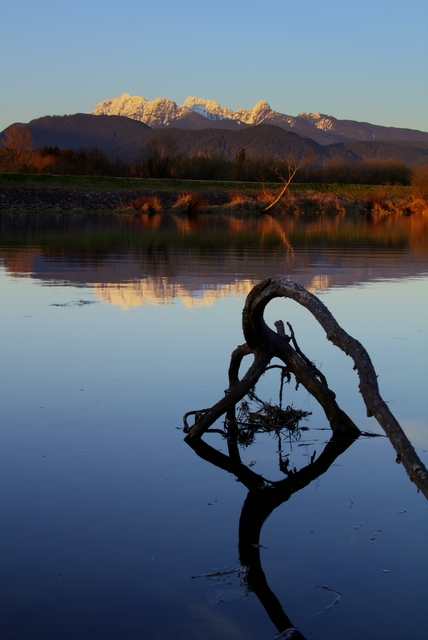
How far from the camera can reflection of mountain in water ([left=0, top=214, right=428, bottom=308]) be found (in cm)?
1487

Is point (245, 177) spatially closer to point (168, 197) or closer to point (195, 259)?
point (168, 197)

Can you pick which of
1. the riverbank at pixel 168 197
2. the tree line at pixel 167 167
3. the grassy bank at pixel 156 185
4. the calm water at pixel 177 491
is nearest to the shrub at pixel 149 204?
the riverbank at pixel 168 197

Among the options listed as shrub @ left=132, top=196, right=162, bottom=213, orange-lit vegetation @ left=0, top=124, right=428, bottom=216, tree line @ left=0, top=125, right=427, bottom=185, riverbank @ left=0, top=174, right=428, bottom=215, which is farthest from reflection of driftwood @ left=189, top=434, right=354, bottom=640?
tree line @ left=0, top=125, right=427, bottom=185

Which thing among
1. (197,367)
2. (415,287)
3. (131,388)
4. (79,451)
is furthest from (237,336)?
(415,287)

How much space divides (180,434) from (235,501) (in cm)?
134

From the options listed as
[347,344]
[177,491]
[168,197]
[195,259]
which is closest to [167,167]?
[168,197]

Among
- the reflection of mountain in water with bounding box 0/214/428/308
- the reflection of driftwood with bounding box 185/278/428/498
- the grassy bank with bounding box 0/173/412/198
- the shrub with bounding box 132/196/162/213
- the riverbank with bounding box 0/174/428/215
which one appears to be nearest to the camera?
the reflection of driftwood with bounding box 185/278/428/498

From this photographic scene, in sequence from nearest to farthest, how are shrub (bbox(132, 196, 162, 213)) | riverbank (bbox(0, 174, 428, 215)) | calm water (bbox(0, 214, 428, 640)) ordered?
calm water (bbox(0, 214, 428, 640)) < shrub (bbox(132, 196, 162, 213)) < riverbank (bbox(0, 174, 428, 215))

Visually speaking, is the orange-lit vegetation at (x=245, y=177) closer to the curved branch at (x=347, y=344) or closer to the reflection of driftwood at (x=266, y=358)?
the reflection of driftwood at (x=266, y=358)

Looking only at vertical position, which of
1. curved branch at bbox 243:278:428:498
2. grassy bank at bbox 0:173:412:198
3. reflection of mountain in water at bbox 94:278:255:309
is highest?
grassy bank at bbox 0:173:412:198

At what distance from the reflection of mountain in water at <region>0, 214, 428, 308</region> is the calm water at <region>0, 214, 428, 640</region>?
2377 mm

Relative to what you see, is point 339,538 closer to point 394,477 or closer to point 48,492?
point 394,477

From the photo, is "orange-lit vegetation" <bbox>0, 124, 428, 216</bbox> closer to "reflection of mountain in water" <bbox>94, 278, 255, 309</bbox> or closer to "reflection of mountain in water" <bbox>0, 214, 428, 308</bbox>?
"reflection of mountain in water" <bbox>0, 214, 428, 308</bbox>

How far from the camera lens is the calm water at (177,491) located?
4.16m
